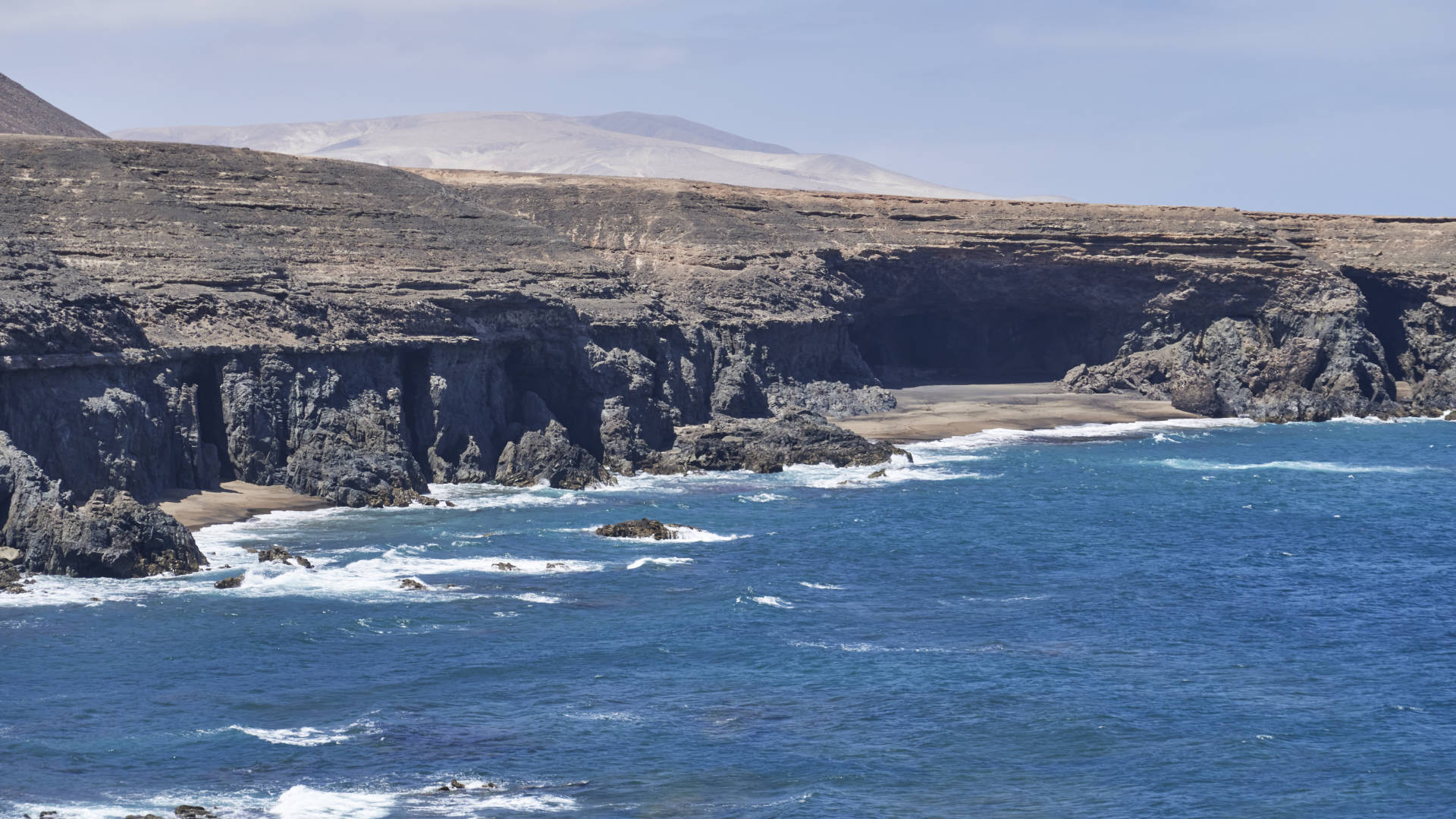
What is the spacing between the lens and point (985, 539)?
5878 centimetres

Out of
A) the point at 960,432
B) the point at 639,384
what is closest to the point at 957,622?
the point at 639,384

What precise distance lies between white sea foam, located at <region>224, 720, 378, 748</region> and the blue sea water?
10cm

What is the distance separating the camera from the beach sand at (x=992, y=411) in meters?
92.0

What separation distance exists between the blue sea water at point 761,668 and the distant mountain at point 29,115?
12000cm

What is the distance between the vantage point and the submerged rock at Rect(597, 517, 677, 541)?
58219mm

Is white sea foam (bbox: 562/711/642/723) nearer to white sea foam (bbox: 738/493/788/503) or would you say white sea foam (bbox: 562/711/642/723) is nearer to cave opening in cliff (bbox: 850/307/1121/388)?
→ white sea foam (bbox: 738/493/788/503)

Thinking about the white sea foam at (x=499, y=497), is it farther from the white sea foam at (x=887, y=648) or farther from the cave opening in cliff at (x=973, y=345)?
the cave opening in cliff at (x=973, y=345)

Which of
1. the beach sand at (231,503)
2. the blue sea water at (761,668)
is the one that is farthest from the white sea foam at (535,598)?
the beach sand at (231,503)

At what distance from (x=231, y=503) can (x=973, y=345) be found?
70.3 metres

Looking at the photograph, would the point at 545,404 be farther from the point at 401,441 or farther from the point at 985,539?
the point at 985,539

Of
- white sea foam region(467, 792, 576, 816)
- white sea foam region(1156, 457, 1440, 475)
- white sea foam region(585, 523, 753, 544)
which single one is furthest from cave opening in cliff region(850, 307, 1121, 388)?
white sea foam region(467, 792, 576, 816)

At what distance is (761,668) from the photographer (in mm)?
40625

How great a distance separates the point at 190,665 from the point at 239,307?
31273 mm

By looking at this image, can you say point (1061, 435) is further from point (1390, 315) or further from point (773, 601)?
point (773, 601)
